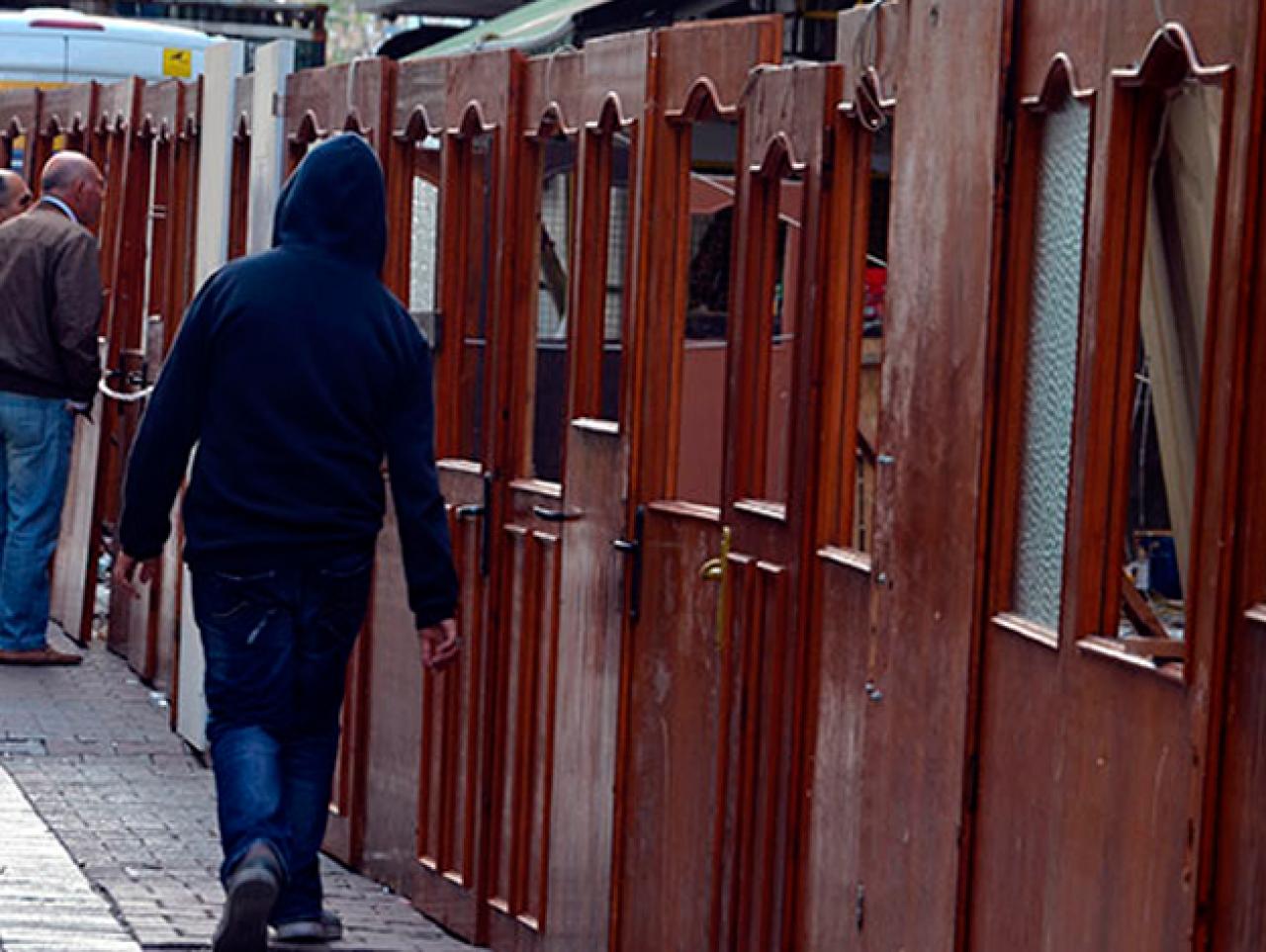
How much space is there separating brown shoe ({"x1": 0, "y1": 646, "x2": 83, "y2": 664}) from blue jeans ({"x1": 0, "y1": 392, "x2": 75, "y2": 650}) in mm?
27

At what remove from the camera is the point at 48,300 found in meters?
12.4

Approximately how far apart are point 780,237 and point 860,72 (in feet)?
1.83

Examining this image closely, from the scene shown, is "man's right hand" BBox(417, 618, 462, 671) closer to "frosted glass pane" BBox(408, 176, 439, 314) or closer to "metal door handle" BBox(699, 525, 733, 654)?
"metal door handle" BBox(699, 525, 733, 654)

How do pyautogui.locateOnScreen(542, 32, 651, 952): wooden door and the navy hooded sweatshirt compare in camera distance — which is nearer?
the navy hooded sweatshirt

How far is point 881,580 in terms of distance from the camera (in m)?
5.62

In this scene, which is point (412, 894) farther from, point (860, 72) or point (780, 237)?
point (860, 72)

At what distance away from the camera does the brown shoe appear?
12.7m

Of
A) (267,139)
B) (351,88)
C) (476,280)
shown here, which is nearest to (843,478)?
(476,280)

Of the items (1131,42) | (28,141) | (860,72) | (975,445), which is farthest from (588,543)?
(28,141)

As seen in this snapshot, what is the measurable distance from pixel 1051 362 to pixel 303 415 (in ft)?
8.00

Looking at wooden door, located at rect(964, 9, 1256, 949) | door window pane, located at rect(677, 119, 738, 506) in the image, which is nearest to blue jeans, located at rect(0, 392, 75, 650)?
door window pane, located at rect(677, 119, 738, 506)

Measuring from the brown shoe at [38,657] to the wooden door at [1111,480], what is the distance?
8144mm

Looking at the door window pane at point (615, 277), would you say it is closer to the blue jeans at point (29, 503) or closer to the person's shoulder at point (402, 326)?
the person's shoulder at point (402, 326)

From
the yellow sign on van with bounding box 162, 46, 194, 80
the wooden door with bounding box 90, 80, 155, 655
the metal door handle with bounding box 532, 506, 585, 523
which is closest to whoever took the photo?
the metal door handle with bounding box 532, 506, 585, 523
